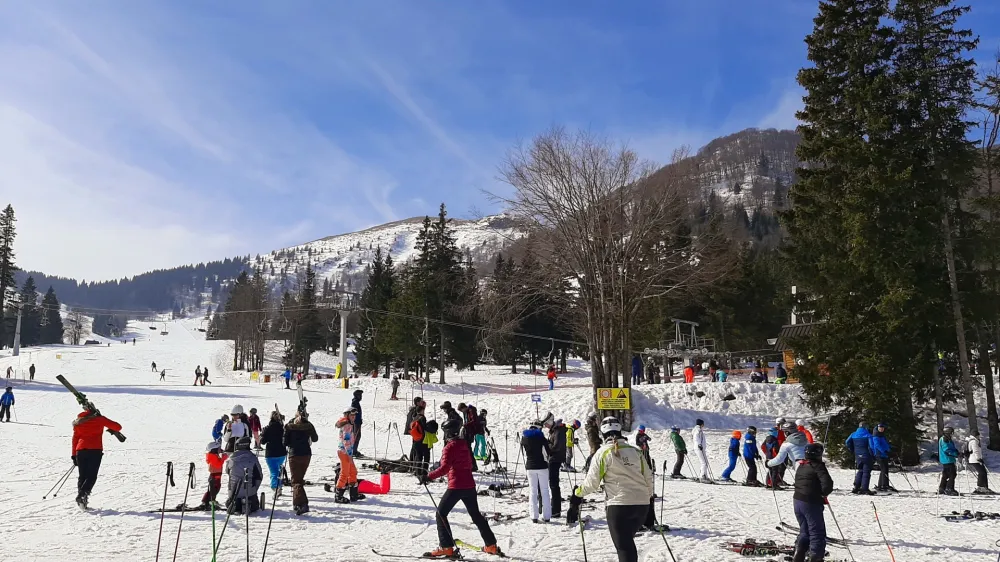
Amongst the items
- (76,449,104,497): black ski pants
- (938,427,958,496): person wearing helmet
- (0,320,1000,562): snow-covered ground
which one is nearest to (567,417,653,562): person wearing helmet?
(0,320,1000,562): snow-covered ground

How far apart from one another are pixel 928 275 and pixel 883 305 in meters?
2.00

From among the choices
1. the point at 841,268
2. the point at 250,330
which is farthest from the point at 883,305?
the point at 250,330

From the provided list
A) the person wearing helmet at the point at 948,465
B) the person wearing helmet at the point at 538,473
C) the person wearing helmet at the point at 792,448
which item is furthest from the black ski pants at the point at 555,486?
the person wearing helmet at the point at 948,465

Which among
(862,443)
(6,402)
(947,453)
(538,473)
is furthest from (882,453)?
(6,402)

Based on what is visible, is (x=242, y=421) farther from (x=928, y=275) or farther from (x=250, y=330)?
(x=250, y=330)

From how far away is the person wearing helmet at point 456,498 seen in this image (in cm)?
835

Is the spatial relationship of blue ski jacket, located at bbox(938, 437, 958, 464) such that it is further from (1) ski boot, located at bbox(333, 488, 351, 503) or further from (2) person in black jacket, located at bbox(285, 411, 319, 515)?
(2) person in black jacket, located at bbox(285, 411, 319, 515)

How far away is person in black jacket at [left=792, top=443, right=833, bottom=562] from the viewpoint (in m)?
8.08

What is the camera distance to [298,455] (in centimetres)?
1109

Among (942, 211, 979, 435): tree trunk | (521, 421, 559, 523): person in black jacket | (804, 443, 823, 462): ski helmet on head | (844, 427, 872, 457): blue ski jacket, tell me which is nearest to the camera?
(804, 443, 823, 462): ski helmet on head

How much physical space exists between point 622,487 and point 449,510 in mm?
2715

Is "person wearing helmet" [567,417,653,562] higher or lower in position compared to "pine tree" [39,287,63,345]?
lower

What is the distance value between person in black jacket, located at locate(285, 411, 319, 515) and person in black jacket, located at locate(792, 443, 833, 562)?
23.4 feet

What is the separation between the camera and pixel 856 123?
Answer: 23156 mm
